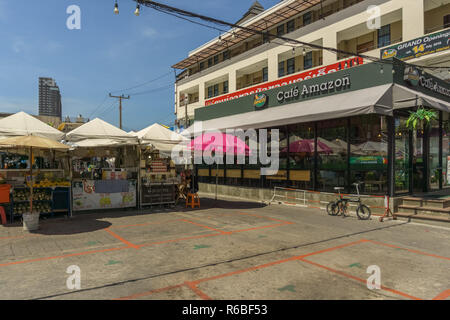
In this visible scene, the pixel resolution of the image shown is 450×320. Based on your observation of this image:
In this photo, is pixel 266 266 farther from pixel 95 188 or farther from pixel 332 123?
pixel 332 123

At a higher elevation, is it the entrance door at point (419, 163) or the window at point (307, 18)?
the window at point (307, 18)

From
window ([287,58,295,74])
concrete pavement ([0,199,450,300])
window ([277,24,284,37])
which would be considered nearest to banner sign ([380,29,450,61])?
window ([287,58,295,74])

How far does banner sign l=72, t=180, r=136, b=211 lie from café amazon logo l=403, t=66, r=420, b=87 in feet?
40.9

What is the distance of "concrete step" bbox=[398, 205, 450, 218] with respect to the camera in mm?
10484

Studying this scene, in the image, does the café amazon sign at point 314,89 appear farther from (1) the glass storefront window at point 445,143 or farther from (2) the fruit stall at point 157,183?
(2) the fruit stall at point 157,183

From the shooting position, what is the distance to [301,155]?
15.4 meters

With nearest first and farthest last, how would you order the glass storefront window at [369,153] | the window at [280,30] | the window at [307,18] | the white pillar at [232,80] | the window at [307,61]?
1. the glass storefront window at [369,153]
2. the window at [307,61]
3. the window at [307,18]
4. the window at [280,30]
5. the white pillar at [232,80]

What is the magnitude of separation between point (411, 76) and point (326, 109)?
144 inches

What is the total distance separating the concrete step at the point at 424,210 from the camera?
34.4 ft

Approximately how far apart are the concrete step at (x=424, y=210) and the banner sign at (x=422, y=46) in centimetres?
1427

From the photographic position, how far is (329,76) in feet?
48.0

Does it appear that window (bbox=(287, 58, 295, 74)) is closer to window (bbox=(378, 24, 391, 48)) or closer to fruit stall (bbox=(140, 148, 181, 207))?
window (bbox=(378, 24, 391, 48))

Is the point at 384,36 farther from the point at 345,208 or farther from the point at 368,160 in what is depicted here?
the point at 345,208

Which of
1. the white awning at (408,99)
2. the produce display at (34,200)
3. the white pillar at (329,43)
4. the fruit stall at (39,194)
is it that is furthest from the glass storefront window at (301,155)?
the white pillar at (329,43)
